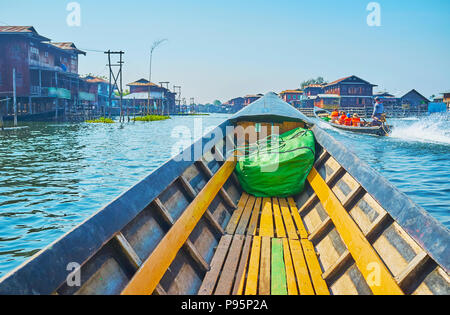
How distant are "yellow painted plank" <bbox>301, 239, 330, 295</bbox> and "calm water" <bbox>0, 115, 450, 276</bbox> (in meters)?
4.12

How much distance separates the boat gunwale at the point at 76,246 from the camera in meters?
1.66

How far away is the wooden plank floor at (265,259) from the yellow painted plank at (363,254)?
1.36 ft

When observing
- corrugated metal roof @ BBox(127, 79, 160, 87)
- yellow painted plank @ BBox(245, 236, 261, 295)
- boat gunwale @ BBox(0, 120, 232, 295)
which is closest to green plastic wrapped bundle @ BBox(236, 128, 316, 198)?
yellow painted plank @ BBox(245, 236, 261, 295)

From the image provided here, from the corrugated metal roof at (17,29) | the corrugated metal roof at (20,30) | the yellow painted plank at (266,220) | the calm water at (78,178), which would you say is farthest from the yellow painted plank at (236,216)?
the corrugated metal roof at (17,29)

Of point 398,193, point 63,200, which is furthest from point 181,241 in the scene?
point 63,200

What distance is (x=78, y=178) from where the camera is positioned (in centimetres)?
1050

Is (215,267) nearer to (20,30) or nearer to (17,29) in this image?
(20,30)

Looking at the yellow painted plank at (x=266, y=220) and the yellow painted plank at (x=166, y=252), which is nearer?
the yellow painted plank at (x=166, y=252)

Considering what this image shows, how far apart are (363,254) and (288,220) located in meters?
1.86

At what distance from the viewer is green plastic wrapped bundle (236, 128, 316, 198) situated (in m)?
5.32

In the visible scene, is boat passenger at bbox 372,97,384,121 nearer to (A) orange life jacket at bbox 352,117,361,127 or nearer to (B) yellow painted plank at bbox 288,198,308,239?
(A) orange life jacket at bbox 352,117,361,127

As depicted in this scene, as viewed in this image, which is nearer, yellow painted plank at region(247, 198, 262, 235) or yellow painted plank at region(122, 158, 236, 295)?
yellow painted plank at region(122, 158, 236, 295)

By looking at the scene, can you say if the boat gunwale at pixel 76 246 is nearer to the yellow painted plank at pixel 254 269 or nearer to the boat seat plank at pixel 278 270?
the yellow painted plank at pixel 254 269
